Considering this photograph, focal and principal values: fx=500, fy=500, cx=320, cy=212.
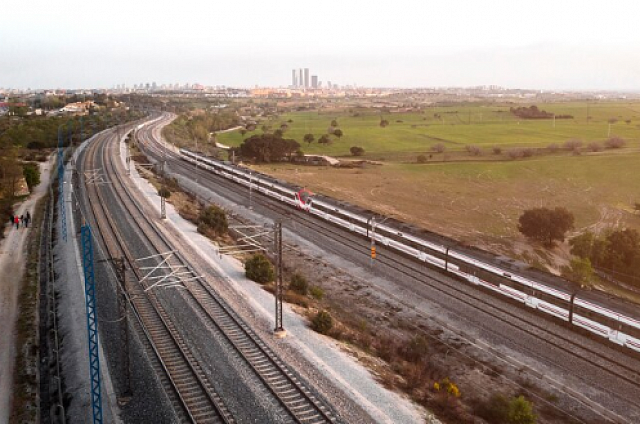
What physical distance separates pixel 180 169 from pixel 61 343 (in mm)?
45869

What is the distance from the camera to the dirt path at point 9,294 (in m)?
16.1

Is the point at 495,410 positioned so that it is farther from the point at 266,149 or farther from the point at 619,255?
the point at 266,149

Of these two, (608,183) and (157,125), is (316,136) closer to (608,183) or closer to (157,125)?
(157,125)

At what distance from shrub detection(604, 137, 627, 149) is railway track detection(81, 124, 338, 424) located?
229ft

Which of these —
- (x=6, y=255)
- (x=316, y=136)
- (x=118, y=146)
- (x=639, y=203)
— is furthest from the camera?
(x=316, y=136)

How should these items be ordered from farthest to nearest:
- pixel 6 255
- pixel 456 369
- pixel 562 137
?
1. pixel 562 137
2. pixel 6 255
3. pixel 456 369

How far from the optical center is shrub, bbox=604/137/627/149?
7410 centimetres

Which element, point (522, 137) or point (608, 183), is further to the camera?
point (522, 137)

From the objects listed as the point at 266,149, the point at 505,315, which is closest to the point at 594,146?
the point at 266,149

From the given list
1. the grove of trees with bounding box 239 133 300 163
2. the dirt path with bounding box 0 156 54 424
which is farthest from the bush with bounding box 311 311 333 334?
the grove of trees with bounding box 239 133 300 163

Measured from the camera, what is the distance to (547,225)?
35406mm

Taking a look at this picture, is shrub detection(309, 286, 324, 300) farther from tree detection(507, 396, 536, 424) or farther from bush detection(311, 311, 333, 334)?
tree detection(507, 396, 536, 424)

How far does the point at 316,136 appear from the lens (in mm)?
99188

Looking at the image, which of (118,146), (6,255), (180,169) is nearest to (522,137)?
(180,169)
